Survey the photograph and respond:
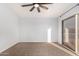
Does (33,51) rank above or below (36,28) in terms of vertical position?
below

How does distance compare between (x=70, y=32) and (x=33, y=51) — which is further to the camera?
(x=70, y=32)

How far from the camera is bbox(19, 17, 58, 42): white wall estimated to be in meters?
5.73

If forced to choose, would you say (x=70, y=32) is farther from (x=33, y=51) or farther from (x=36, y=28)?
(x=36, y=28)

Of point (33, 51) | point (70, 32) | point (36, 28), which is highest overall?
point (36, 28)

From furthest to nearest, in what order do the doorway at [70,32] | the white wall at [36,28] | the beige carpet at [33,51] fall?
the white wall at [36,28] → the doorway at [70,32] → the beige carpet at [33,51]

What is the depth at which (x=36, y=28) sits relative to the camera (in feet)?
19.7

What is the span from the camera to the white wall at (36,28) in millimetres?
5730

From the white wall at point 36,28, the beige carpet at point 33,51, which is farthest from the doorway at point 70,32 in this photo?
the white wall at point 36,28

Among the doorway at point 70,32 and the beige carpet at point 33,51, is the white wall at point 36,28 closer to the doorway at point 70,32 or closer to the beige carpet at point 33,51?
the doorway at point 70,32

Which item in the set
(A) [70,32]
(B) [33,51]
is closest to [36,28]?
(A) [70,32]

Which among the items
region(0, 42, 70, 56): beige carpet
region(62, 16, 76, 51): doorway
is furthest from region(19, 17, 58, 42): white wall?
region(0, 42, 70, 56): beige carpet

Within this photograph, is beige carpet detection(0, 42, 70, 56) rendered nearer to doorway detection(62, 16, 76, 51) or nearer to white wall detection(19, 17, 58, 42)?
doorway detection(62, 16, 76, 51)

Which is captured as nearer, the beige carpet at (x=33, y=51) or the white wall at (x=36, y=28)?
the beige carpet at (x=33, y=51)

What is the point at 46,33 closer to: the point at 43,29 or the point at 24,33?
the point at 43,29
